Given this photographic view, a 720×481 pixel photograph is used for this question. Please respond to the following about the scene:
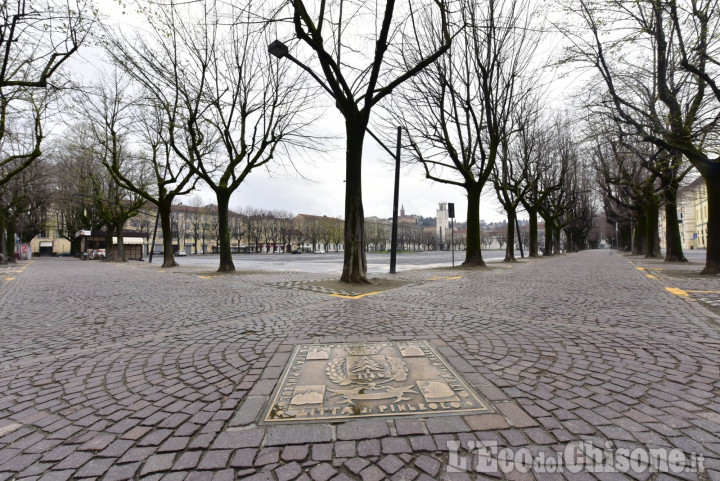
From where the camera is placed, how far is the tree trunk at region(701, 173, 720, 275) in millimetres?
9180

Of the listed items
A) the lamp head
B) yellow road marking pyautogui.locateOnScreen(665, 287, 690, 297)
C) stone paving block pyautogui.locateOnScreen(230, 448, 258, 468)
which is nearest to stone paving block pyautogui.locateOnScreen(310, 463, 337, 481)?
stone paving block pyautogui.locateOnScreen(230, 448, 258, 468)

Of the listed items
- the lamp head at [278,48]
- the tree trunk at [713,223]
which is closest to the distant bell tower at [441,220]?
the tree trunk at [713,223]

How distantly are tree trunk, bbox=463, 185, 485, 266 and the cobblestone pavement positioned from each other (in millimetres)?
9538

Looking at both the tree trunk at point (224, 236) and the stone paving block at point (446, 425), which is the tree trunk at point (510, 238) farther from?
the stone paving block at point (446, 425)

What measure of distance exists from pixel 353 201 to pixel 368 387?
661cm

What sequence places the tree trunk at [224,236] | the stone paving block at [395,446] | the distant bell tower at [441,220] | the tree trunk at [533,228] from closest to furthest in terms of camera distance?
the stone paving block at [395,446] < the tree trunk at [224,236] < the tree trunk at [533,228] < the distant bell tower at [441,220]

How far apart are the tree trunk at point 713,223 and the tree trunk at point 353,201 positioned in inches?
421

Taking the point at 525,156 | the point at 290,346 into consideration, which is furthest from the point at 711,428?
the point at 525,156

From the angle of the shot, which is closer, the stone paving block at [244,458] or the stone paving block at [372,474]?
the stone paving block at [372,474]

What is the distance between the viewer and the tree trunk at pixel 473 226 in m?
14.9

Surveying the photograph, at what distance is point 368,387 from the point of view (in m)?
2.48

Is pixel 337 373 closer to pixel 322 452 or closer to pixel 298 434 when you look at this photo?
pixel 298 434

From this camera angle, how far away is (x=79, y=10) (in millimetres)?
9461

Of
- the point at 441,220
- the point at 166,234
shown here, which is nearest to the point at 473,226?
the point at 166,234
